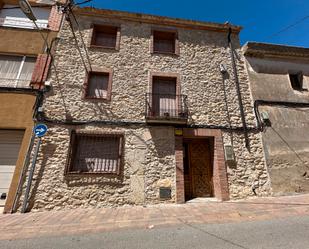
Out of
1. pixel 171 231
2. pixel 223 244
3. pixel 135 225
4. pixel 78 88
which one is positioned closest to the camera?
pixel 223 244

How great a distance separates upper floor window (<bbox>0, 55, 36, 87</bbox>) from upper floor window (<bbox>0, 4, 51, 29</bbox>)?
1.82 meters

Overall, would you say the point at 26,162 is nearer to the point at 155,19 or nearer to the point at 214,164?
the point at 214,164

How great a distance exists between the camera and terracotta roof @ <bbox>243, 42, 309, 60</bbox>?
27.3 ft

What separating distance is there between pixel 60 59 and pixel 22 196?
536cm

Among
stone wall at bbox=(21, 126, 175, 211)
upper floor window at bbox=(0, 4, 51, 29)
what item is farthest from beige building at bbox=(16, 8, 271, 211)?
upper floor window at bbox=(0, 4, 51, 29)

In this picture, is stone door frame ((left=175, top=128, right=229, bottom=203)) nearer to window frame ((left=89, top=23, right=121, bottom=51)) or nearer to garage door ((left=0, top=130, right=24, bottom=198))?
window frame ((left=89, top=23, right=121, bottom=51))

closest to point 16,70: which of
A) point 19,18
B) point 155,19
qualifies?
point 19,18

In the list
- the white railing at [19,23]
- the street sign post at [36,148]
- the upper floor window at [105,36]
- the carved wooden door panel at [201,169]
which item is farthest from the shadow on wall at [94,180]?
the white railing at [19,23]

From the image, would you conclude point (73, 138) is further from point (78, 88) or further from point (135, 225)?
point (135, 225)

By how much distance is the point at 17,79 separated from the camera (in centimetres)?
677

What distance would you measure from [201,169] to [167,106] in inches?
115

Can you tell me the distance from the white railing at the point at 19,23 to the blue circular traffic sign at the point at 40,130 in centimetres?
517

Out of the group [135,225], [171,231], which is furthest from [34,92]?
[171,231]

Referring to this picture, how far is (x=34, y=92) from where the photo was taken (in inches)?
257
